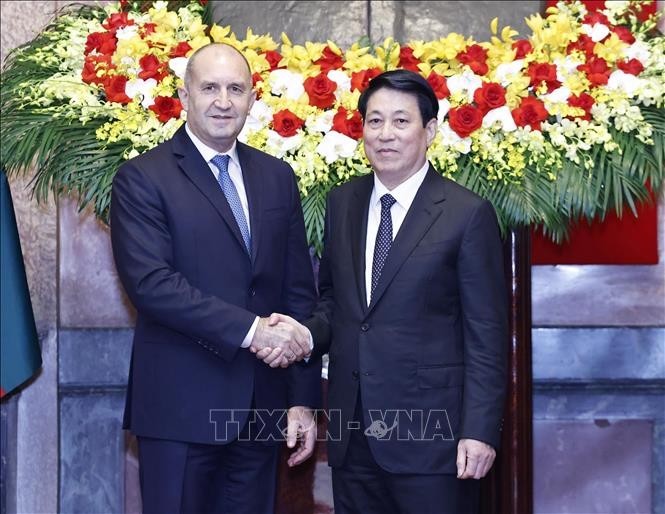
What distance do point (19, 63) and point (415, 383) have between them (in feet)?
5.18

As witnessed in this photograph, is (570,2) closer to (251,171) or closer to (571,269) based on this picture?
(571,269)

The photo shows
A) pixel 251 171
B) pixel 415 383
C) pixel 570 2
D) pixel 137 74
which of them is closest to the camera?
pixel 415 383

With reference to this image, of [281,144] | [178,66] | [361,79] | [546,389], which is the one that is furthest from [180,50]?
[546,389]

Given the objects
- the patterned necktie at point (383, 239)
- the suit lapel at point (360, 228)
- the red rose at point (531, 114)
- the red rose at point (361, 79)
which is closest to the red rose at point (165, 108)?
the red rose at point (361, 79)

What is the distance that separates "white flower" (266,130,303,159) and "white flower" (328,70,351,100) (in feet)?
0.66

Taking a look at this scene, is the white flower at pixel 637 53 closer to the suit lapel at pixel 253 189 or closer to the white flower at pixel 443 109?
the white flower at pixel 443 109

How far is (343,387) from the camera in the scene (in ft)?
8.81

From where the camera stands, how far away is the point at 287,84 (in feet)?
10.4

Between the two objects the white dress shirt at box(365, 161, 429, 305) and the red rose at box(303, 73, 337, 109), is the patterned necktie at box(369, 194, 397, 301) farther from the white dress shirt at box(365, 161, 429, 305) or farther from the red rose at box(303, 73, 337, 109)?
the red rose at box(303, 73, 337, 109)

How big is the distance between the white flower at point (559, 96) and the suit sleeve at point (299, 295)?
30.6 inches

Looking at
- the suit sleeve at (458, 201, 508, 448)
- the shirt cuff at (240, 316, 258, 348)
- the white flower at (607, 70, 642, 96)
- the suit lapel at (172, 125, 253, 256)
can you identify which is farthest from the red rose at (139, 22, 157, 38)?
the white flower at (607, 70, 642, 96)

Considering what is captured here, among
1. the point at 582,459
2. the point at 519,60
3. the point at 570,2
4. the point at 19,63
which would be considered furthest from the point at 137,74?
the point at 582,459

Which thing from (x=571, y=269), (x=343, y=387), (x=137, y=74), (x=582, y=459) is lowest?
(x=582, y=459)

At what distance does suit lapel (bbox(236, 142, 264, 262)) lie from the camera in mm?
2725
